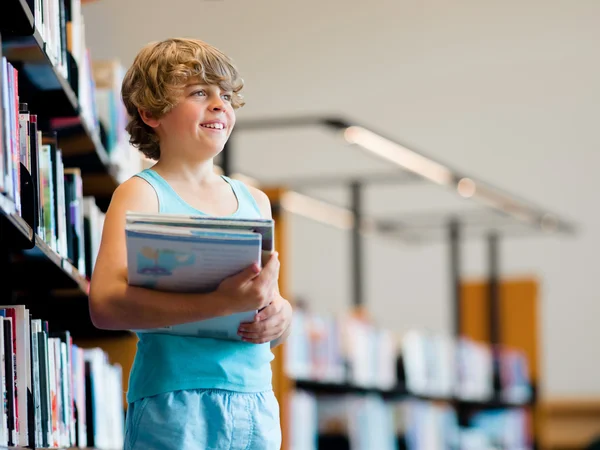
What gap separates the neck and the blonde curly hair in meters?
0.06

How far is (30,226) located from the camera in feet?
5.34

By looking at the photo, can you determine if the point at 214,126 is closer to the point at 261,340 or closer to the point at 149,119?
the point at 149,119

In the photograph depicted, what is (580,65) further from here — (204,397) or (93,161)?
(204,397)

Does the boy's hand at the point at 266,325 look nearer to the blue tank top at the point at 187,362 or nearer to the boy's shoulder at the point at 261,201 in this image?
the blue tank top at the point at 187,362

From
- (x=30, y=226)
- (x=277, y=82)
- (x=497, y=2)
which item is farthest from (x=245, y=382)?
(x=277, y=82)

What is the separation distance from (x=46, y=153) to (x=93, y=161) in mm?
612

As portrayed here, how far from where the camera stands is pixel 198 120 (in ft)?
4.81

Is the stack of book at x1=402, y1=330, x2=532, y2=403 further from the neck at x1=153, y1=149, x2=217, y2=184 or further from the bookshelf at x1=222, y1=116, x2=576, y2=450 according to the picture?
the neck at x1=153, y1=149, x2=217, y2=184

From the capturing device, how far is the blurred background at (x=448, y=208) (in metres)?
6.30

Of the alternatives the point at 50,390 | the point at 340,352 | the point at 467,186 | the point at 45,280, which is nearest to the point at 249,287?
the point at 50,390

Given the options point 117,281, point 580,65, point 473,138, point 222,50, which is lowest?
point 117,281

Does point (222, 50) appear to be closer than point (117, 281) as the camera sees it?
No

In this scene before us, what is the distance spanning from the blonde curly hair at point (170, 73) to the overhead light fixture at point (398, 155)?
2848 millimetres

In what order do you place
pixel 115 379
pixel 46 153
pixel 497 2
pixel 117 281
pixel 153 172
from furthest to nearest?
pixel 497 2 → pixel 115 379 → pixel 46 153 → pixel 153 172 → pixel 117 281
